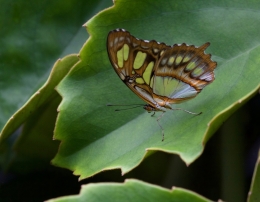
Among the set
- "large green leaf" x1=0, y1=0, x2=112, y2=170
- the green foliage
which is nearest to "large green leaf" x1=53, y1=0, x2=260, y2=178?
the green foliage

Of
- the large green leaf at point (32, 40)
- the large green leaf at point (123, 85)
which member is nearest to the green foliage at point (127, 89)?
the large green leaf at point (123, 85)

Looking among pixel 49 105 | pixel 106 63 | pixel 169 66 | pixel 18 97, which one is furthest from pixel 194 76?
pixel 18 97

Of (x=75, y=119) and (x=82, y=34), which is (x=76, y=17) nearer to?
(x=82, y=34)

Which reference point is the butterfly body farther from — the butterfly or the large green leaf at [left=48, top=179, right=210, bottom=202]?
the large green leaf at [left=48, top=179, right=210, bottom=202]

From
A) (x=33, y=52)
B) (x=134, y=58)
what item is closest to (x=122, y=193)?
(x=134, y=58)

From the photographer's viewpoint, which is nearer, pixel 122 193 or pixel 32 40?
pixel 122 193

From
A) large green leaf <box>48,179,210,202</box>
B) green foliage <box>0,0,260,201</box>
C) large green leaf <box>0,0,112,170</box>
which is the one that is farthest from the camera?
large green leaf <box>0,0,112,170</box>

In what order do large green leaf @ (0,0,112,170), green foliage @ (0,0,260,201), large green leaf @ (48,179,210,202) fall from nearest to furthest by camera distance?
1. large green leaf @ (48,179,210,202)
2. green foliage @ (0,0,260,201)
3. large green leaf @ (0,0,112,170)

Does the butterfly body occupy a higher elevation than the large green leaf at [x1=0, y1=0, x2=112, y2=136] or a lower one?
lower

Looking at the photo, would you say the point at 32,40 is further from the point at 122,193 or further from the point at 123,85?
the point at 122,193
